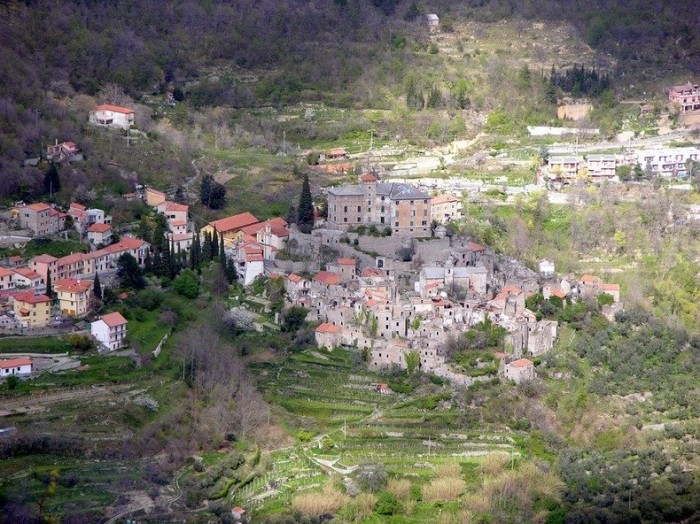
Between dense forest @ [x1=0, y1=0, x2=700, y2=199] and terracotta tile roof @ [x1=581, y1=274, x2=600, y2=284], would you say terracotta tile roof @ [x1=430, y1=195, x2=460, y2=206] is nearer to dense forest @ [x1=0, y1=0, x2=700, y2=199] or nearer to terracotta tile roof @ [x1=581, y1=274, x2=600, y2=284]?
terracotta tile roof @ [x1=581, y1=274, x2=600, y2=284]

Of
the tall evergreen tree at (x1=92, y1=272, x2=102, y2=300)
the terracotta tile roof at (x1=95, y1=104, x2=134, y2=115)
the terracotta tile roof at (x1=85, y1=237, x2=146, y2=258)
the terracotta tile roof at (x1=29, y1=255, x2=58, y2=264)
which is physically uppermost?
the terracotta tile roof at (x1=95, y1=104, x2=134, y2=115)

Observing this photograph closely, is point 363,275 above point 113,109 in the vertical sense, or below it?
below

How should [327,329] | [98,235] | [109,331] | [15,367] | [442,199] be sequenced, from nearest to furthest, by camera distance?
[15,367] → [109,331] → [327,329] → [98,235] → [442,199]

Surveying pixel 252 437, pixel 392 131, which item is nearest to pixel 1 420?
pixel 252 437

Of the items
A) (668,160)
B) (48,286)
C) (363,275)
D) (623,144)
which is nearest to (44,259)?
(48,286)

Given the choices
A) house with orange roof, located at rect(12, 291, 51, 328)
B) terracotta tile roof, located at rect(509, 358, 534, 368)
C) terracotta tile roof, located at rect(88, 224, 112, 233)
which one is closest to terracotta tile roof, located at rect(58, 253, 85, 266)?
terracotta tile roof, located at rect(88, 224, 112, 233)

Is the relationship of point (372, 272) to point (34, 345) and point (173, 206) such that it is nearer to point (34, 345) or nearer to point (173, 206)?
point (173, 206)

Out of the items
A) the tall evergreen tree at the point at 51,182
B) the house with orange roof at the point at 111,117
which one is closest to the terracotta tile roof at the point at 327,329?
the tall evergreen tree at the point at 51,182

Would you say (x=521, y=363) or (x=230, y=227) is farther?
(x=230, y=227)
